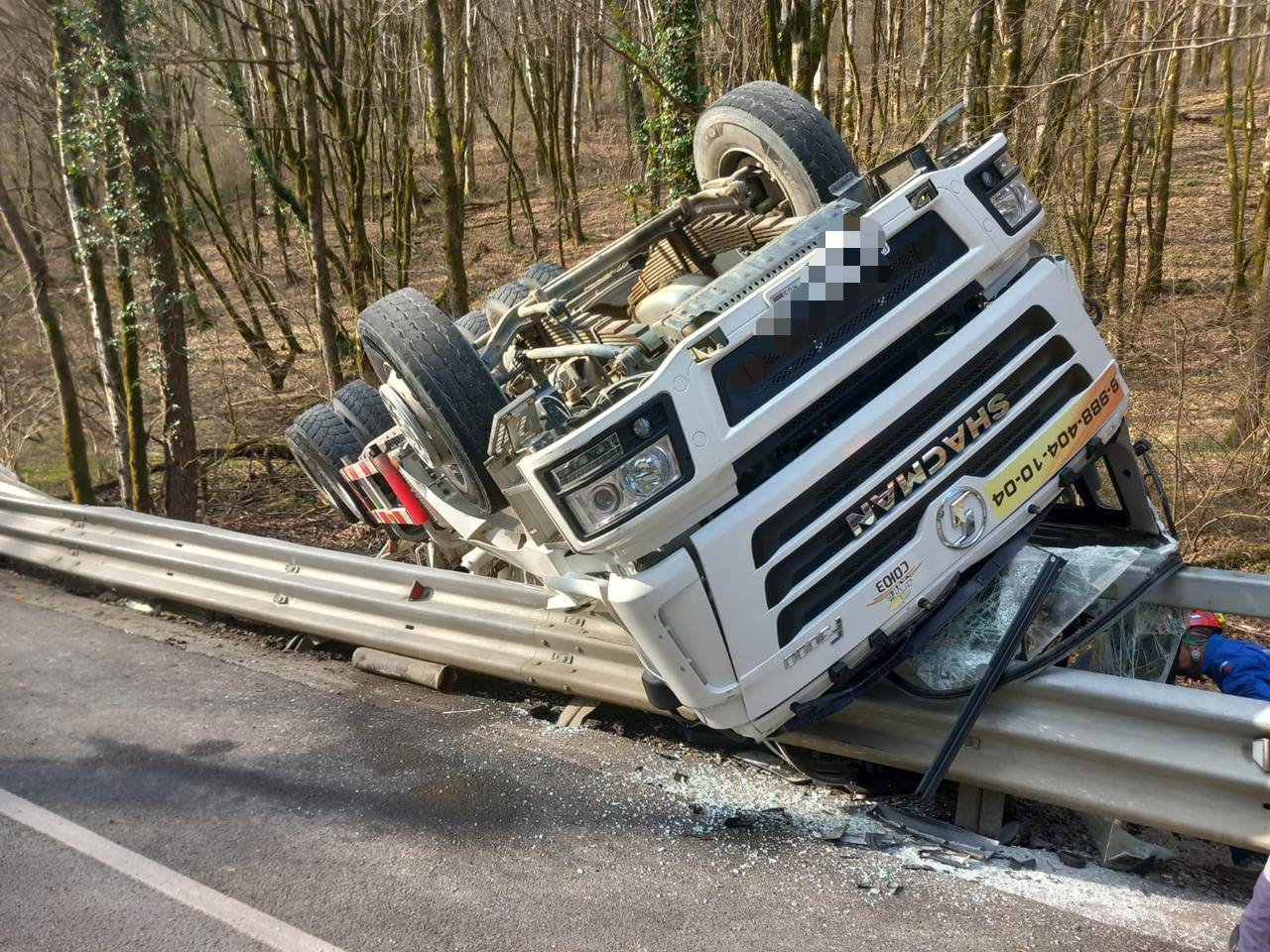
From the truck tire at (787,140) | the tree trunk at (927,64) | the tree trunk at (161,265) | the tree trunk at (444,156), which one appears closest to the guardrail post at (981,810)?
the truck tire at (787,140)

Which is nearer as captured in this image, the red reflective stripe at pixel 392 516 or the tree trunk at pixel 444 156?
the red reflective stripe at pixel 392 516

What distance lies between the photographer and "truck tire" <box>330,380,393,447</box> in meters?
5.44

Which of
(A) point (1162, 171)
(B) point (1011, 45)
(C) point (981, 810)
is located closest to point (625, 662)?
(C) point (981, 810)

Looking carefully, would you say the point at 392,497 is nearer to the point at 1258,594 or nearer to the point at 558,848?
the point at 558,848

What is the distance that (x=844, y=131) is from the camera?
44.2 feet

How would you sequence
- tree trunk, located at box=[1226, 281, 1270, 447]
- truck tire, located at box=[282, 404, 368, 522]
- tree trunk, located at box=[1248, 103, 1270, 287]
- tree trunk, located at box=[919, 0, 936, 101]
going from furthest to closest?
tree trunk, located at box=[919, 0, 936, 101] < tree trunk, located at box=[1248, 103, 1270, 287] < tree trunk, located at box=[1226, 281, 1270, 447] < truck tire, located at box=[282, 404, 368, 522]

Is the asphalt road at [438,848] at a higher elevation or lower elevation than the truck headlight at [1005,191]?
lower

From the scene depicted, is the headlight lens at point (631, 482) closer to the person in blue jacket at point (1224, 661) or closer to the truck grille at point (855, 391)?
the truck grille at point (855, 391)

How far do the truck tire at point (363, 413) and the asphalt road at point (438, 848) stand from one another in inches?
54.1

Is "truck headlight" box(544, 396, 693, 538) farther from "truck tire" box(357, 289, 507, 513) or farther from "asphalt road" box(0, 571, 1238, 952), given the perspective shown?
"asphalt road" box(0, 571, 1238, 952)

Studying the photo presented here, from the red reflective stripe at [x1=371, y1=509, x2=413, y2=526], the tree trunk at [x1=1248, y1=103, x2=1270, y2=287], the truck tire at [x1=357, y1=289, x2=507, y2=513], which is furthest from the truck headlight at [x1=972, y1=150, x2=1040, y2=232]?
the tree trunk at [x1=1248, y1=103, x2=1270, y2=287]

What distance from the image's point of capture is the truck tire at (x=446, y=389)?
3.68 metres

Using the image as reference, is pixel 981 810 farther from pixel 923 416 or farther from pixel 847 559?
pixel 923 416

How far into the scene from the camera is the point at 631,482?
3.11 m
